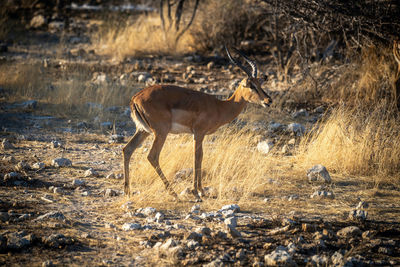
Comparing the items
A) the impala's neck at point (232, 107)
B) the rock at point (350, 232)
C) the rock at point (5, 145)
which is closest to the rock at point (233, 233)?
the rock at point (350, 232)

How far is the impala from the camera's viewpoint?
612cm

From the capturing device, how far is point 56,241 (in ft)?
15.1

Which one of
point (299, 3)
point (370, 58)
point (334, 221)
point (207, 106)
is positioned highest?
point (299, 3)

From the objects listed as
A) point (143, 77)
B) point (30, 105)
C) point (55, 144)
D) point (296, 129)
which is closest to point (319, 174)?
point (296, 129)

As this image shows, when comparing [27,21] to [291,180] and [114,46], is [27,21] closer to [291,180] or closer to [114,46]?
[114,46]

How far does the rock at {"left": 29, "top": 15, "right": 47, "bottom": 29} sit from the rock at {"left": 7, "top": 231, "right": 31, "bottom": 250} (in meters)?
15.3

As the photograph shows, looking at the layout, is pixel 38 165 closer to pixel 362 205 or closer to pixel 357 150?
pixel 362 205

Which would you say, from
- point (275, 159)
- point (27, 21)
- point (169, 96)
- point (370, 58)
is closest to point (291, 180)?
point (275, 159)

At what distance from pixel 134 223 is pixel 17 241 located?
1217 millimetres

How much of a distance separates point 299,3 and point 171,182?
15.3ft

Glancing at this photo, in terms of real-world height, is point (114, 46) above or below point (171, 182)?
above

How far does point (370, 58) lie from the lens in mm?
10695

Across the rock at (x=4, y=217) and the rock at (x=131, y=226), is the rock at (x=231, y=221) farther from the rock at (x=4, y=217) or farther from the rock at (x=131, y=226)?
the rock at (x=4, y=217)

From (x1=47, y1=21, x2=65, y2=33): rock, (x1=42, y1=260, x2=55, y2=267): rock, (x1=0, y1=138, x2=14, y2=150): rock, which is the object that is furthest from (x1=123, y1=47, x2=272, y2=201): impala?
(x1=47, y1=21, x2=65, y2=33): rock
